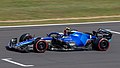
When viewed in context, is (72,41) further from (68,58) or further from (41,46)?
(68,58)

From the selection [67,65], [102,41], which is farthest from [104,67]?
[102,41]

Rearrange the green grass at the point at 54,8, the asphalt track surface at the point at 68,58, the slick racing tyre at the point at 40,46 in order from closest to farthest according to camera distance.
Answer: the asphalt track surface at the point at 68,58, the slick racing tyre at the point at 40,46, the green grass at the point at 54,8

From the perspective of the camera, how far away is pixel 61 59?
64.8ft

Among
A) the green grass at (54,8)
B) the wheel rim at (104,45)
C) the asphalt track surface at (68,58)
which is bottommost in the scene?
the asphalt track surface at (68,58)

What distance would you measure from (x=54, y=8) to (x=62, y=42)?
55.1 ft

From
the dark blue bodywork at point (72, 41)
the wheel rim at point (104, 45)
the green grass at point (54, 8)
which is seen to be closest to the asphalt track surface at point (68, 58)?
the wheel rim at point (104, 45)

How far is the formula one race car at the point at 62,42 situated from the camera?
20.7 metres

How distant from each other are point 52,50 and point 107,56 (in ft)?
7.47

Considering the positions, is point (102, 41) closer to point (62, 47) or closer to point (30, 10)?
point (62, 47)

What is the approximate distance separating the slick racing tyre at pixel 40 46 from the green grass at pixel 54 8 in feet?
41.4

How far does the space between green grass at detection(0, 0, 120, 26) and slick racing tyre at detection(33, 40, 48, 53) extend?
12.6m

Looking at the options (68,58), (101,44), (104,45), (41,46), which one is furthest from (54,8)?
(68,58)

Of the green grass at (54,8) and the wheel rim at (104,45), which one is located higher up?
the green grass at (54,8)

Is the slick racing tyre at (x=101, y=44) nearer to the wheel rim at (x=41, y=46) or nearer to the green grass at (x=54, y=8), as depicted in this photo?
the wheel rim at (x=41, y=46)
